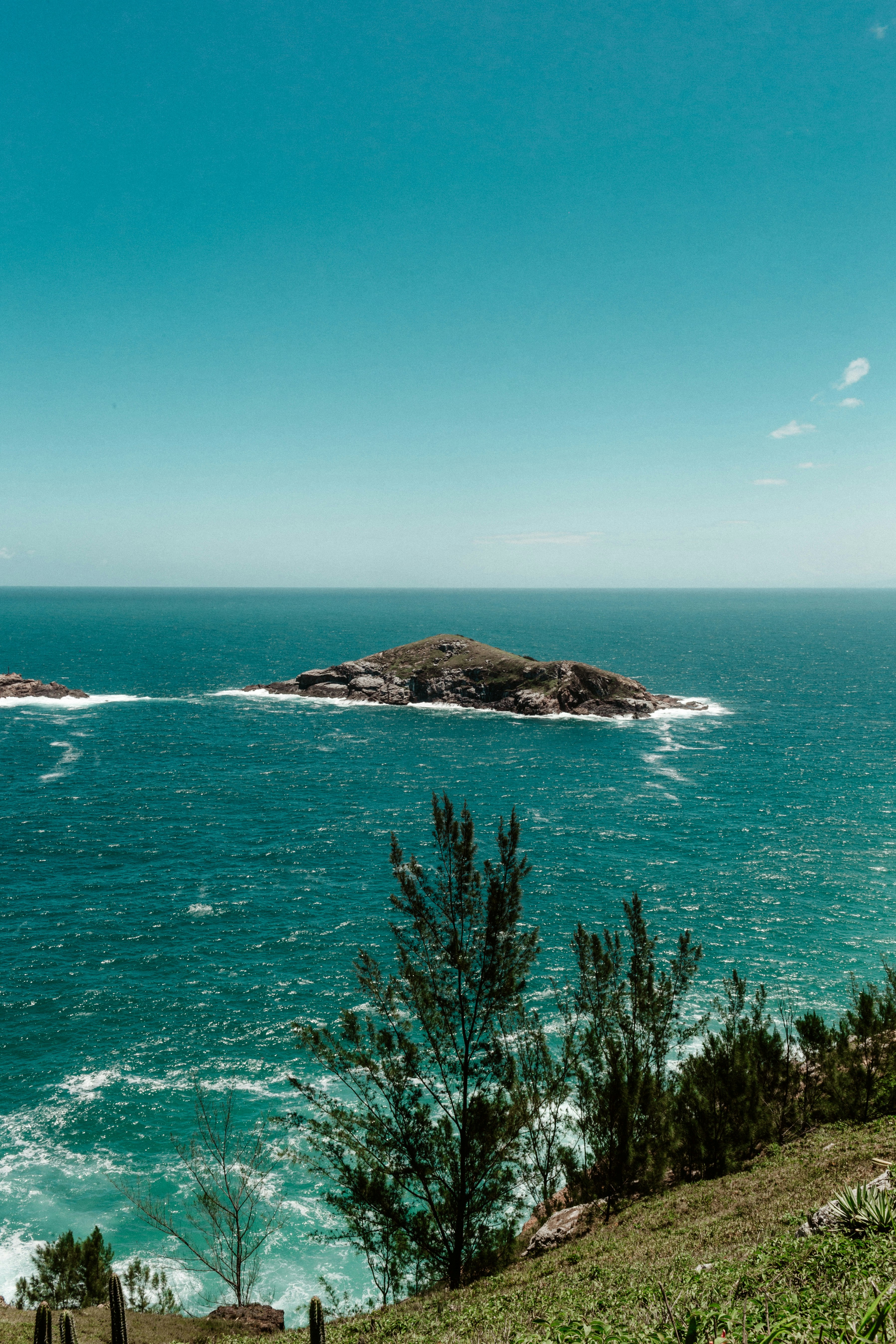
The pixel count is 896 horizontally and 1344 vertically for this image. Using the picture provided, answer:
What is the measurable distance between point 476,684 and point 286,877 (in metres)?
95.7

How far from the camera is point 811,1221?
15.5m

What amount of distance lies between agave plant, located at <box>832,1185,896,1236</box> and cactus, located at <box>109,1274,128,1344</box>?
15.5 meters

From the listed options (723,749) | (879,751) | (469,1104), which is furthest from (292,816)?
(879,751)

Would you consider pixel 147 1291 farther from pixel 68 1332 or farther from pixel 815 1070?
pixel 815 1070

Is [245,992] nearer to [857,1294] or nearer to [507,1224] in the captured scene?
[507,1224]

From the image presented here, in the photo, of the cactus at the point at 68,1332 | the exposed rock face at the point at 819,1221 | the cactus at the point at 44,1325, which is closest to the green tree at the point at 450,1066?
the cactus at the point at 68,1332

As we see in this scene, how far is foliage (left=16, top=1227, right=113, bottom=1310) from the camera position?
27281mm

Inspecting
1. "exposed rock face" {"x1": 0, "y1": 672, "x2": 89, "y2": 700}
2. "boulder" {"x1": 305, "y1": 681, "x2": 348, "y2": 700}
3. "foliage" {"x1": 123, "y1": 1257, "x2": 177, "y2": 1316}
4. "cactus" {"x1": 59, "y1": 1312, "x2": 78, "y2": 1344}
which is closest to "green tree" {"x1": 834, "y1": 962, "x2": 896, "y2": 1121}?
"foliage" {"x1": 123, "y1": 1257, "x2": 177, "y2": 1316}

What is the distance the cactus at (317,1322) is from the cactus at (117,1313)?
4.09 meters

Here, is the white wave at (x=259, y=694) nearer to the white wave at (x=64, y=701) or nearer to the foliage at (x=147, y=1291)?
the white wave at (x=64, y=701)

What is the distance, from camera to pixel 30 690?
6319 inches

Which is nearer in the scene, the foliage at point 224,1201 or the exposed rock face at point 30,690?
the foliage at point 224,1201

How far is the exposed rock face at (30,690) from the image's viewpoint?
6250 inches

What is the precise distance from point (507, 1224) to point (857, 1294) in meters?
19.0
